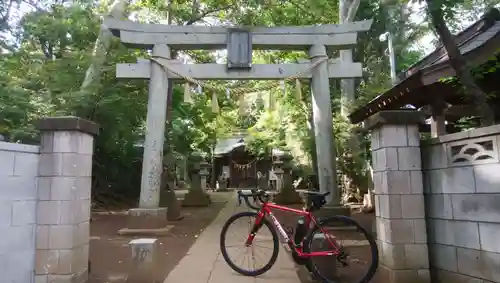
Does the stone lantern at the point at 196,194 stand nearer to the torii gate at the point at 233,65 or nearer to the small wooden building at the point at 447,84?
the torii gate at the point at 233,65

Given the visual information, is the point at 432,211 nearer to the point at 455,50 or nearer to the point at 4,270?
the point at 455,50

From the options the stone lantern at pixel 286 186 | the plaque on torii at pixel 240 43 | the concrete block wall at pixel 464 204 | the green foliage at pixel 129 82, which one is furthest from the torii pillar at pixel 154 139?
the stone lantern at pixel 286 186

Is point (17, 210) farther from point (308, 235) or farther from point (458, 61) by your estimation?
point (458, 61)

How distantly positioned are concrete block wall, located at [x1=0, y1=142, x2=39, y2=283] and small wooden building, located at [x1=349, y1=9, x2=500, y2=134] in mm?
5025

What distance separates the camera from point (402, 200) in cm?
439

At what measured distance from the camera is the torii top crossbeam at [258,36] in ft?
30.9

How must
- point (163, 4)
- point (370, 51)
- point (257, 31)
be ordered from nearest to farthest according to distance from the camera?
point (257, 31), point (163, 4), point (370, 51)

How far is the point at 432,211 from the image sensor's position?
439cm

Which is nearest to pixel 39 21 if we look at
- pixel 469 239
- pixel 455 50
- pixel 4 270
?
pixel 4 270

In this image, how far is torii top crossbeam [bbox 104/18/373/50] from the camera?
941cm

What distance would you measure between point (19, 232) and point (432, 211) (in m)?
4.69

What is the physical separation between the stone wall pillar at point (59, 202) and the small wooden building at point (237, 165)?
25.6 m

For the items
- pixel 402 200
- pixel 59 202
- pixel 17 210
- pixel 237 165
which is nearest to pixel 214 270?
pixel 59 202

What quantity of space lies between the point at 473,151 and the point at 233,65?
6543mm
